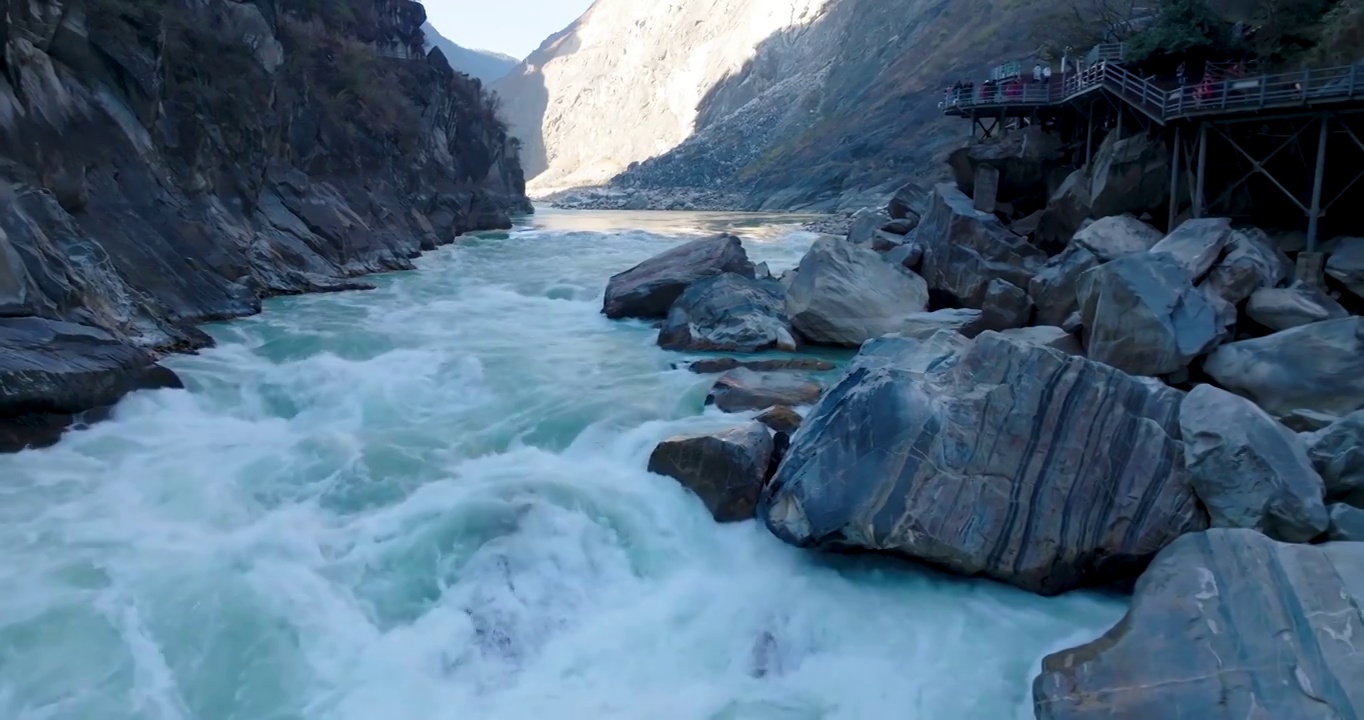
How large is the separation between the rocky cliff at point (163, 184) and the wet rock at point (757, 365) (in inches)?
271

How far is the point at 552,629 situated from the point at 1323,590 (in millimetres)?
4992

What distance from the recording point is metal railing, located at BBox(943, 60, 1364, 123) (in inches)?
515

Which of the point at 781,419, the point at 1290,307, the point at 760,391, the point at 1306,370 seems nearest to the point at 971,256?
the point at 1290,307

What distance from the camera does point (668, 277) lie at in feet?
61.2

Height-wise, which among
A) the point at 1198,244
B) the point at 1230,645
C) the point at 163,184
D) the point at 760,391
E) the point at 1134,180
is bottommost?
the point at 760,391

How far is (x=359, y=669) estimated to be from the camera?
6645mm

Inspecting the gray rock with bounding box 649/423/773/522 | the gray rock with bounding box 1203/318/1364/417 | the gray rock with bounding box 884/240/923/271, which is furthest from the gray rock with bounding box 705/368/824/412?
the gray rock with bounding box 884/240/923/271

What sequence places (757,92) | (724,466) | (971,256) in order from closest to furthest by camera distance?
(724,466)
(971,256)
(757,92)

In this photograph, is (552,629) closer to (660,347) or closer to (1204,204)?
(660,347)

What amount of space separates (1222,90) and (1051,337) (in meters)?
5.82

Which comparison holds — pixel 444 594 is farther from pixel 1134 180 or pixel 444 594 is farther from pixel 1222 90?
pixel 1134 180

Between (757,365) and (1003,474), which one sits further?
(757,365)

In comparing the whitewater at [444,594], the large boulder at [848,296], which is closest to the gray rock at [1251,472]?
the whitewater at [444,594]

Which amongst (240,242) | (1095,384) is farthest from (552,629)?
(240,242)
